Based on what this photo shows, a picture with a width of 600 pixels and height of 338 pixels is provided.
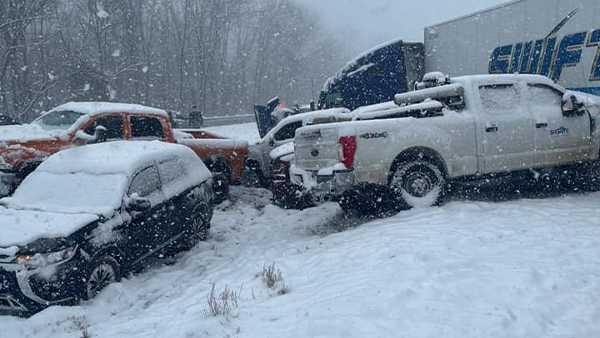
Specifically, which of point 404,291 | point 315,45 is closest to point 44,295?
point 404,291

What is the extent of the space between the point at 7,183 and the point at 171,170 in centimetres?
306

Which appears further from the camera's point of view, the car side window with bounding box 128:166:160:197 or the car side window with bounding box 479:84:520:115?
the car side window with bounding box 479:84:520:115

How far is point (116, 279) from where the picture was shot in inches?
226

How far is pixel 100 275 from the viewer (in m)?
5.54

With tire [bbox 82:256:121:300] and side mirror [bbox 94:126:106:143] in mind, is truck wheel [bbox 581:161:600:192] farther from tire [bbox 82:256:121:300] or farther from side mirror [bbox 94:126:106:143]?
side mirror [bbox 94:126:106:143]

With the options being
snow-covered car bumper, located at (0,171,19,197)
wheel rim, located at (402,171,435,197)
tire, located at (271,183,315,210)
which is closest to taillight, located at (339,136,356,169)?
wheel rim, located at (402,171,435,197)

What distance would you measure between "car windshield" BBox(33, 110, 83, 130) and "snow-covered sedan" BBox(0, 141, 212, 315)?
2.31 m

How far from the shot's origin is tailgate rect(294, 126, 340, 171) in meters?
7.18

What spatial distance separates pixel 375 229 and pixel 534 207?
2.33 m

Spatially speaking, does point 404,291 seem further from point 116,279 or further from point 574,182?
point 574,182

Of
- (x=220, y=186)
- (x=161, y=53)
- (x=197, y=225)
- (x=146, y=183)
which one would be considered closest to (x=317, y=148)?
(x=197, y=225)

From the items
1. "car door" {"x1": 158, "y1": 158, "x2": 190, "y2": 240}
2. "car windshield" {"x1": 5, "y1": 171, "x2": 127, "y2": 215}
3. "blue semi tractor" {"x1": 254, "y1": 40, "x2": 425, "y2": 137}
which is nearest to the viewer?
"car windshield" {"x1": 5, "y1": 171, "x2": 127, "y2": 215}

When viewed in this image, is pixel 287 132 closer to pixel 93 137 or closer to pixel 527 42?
pixel 93 137

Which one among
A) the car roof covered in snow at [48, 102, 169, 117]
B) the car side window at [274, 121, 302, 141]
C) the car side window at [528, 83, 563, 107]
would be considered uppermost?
the car roof covered in snow at [48, 102, 169, 117]
